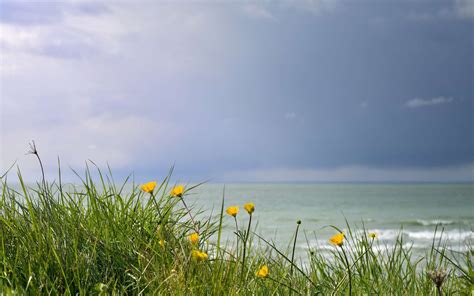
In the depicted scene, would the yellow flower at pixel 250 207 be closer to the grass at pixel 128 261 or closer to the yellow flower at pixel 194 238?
the grass at pixel 128 261

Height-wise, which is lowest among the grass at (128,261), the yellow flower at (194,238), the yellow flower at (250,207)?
the grass at (128,261)

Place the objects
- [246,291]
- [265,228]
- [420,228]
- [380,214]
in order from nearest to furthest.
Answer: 1. [246,291]
2. [265,228]
3. [420,228]
4. [380,214]

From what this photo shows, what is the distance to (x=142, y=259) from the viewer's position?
257cm

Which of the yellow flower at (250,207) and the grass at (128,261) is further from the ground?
the yellow flower at (250,207)

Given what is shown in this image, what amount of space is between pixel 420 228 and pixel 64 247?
25424 millimetres

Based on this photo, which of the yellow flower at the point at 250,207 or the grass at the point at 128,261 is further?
the grass at the point at 128,261

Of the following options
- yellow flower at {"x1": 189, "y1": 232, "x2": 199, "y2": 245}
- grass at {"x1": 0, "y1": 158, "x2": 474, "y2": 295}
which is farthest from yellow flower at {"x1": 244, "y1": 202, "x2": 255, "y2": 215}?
yellow flower at {"x1": 189, "y1": 232, "x2": 199, "y2": 245}

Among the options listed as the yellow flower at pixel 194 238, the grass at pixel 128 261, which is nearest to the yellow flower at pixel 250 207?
the grass at pixel 128 261

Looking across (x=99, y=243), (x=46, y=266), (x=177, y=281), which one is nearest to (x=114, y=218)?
(x=99, y=243)

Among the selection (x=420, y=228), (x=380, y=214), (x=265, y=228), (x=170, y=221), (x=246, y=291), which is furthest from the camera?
(x=380, y=214)

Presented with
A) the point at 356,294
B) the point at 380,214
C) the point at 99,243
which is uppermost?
the point at 99,243

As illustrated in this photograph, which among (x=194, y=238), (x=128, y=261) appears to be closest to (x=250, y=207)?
(x=194, y=238)

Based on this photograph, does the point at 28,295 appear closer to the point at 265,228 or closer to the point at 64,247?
the point at 64,247

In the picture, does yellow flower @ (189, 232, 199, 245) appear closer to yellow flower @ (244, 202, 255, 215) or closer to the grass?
the grass
